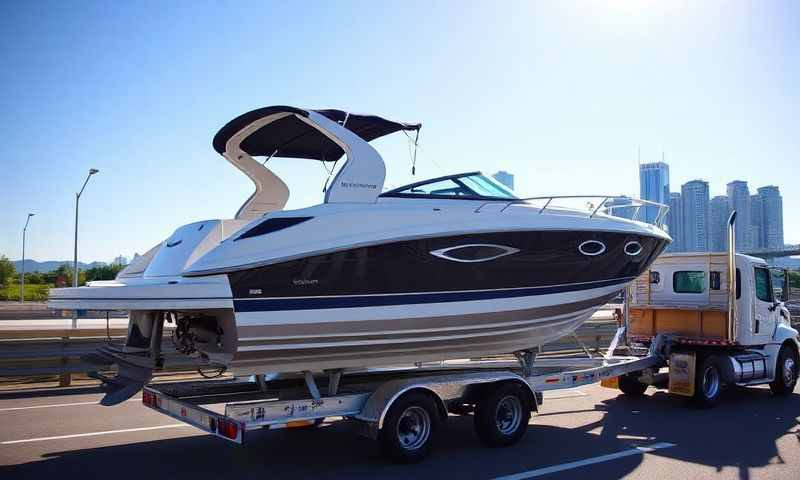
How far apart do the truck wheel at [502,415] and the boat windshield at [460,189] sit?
219cm

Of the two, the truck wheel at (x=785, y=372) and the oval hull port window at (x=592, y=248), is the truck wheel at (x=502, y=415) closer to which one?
the oval hull port window at (x=592, y=248)

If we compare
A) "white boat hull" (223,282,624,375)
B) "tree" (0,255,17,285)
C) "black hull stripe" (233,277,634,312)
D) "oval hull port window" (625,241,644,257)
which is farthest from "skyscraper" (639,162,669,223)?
"tree" (0,255,17,285)

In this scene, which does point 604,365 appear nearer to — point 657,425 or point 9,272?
point 657,425

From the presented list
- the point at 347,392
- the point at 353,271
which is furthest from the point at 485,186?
the point at 347,392

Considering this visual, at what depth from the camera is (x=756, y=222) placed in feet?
112

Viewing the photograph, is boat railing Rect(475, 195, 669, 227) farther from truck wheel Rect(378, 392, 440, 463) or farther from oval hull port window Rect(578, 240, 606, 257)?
truck wheel Rect(378, 392, 440, 463)

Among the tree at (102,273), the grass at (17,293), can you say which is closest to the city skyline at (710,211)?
the tree at (102,273)

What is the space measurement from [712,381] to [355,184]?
6741 millimetres

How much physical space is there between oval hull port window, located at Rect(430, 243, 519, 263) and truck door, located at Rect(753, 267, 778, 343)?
18.6ft

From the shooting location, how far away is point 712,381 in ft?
33.8

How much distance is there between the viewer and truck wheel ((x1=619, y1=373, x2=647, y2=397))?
1104 centimetres

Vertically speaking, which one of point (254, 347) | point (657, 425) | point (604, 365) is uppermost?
point (254, 347)

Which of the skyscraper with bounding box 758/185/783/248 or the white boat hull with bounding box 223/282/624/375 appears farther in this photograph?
the skyscraper with bounding box 758/185/783/248

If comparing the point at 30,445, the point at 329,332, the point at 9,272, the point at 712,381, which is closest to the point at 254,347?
the point at 329,332
